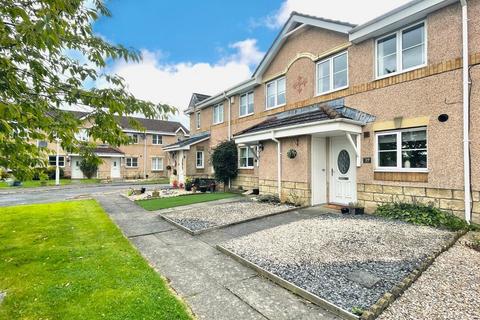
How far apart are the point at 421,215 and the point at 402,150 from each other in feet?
6.93

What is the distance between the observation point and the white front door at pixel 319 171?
35.3ft

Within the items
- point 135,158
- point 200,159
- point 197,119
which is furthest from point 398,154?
point 135,158

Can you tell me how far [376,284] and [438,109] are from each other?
6052 mm

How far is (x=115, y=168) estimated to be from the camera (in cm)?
3497

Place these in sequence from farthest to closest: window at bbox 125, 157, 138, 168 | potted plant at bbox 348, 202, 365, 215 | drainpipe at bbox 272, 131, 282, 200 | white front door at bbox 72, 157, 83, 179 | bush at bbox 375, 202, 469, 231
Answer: window at bbox 125, 157, 138, 168, white front door at bbox 72, 157, 83, 179, drainpipe at bbox 272, 131, 282, 200, potted plant at bbox 348, 202, 365, 215, bush at bbox 375, 202, 469, 231

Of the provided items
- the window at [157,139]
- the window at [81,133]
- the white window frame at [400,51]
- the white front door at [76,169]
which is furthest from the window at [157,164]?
the window at [81,133]

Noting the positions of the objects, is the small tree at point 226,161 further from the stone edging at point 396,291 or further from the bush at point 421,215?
the stone edging at point 396,291

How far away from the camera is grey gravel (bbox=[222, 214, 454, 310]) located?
4188 millimetres

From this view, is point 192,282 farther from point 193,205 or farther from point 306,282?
point 193,205

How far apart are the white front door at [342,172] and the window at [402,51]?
2848 millimetres

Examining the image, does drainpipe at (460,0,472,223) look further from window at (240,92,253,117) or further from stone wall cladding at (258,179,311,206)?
window at (240,92,253,117)

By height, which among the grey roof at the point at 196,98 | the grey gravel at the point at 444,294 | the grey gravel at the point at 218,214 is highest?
the grey roof at the point at 196,98

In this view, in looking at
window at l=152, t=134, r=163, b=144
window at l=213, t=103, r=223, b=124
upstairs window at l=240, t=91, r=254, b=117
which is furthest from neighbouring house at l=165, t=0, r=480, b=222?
window at l=152, t=134, r=163, b=144

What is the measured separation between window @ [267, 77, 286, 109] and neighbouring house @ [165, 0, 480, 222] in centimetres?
9
